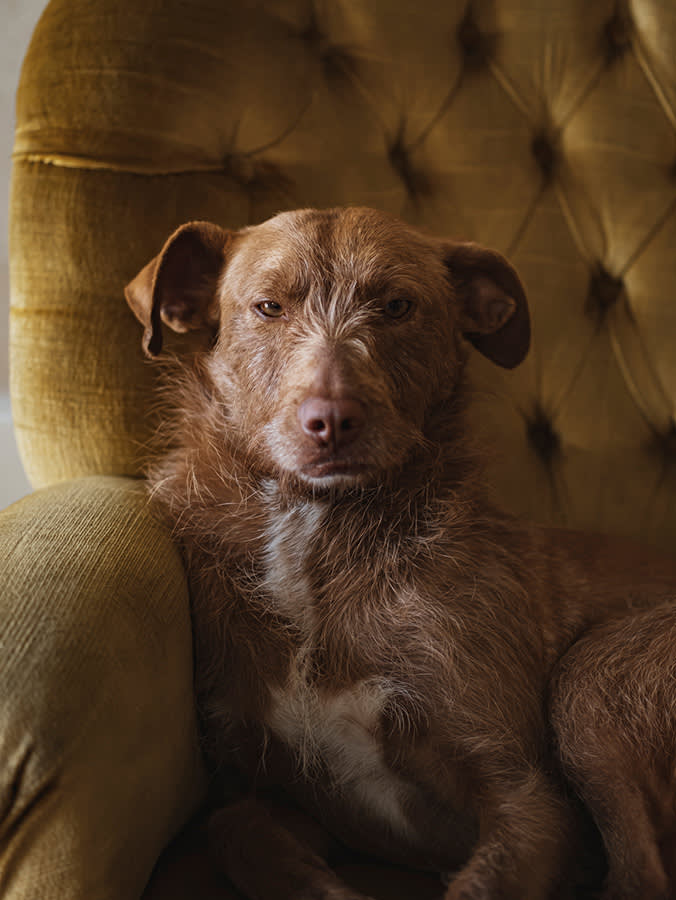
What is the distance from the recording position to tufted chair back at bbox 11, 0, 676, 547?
1609 millimetres

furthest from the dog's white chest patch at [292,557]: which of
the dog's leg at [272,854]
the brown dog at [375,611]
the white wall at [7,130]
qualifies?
the white wall at [7,130]

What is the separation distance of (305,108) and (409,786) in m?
1.41

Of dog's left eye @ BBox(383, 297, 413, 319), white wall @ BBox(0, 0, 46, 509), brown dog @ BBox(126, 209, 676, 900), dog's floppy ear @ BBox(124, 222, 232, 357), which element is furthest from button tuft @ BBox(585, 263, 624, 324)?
white wall @ BBox(0, 0, 46, 509)

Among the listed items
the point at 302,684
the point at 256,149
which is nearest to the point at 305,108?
the point at 256,149

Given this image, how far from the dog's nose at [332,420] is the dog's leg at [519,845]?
21.2 inches

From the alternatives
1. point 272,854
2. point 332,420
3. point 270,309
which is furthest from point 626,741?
point 270,309

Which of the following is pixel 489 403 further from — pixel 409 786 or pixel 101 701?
pixel 101 701

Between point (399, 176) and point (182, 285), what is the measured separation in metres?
0.71

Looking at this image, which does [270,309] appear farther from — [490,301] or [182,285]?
[490,301]

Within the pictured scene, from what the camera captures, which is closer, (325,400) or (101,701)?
(101,701)

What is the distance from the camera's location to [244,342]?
4.44ft

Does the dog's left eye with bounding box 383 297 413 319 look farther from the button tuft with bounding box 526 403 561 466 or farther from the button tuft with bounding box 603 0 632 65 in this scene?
the button tuft with bounding box 603 0 632 65

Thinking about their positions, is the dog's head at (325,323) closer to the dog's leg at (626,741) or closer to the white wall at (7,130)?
the dog's leg at (626,741)

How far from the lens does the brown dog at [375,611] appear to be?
1156 mm
